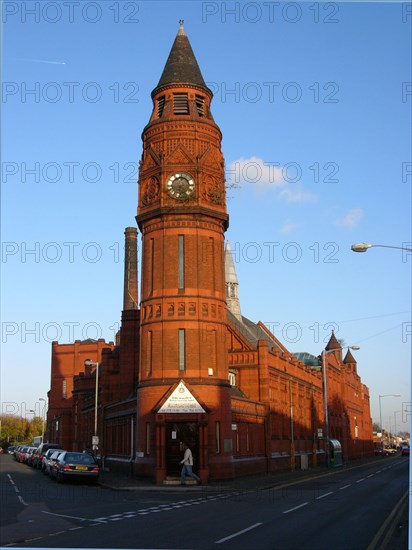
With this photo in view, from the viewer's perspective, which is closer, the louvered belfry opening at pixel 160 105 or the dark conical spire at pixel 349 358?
the louvered belfry opening at pixel 160 105

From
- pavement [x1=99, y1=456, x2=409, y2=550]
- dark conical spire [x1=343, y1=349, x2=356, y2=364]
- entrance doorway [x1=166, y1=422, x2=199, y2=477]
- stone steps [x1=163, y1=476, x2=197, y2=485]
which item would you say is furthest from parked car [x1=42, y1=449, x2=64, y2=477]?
dark conical spire [x1=343, y1=349, x2=356, y2=364]

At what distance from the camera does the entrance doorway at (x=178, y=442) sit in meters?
34.9

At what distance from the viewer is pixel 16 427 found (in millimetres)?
156250

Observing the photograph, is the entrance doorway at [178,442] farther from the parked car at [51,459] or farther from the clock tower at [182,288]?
the parked car at [51,459]

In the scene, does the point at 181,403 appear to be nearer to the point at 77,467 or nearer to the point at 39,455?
the point at 77,467

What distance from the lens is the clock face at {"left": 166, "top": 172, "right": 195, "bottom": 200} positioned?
38.3 m

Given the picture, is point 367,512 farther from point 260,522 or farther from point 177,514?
point 177,514

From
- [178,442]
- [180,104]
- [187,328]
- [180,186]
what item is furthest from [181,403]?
[180,104]

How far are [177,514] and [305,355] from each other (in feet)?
259

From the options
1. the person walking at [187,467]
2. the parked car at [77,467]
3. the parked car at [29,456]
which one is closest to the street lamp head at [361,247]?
the person walking at [187,467]

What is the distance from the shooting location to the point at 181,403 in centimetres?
3469

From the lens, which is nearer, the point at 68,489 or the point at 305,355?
the point at 68,489

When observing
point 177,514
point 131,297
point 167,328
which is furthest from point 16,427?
point 177,514

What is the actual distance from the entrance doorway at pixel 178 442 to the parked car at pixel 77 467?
3919mm
